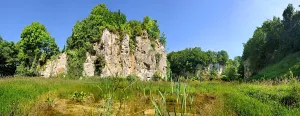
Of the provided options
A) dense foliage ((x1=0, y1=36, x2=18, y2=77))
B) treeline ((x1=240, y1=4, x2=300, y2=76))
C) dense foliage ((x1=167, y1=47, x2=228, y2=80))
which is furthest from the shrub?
dense foliage ((x1=167, y1=47, x2=228, y2=80))

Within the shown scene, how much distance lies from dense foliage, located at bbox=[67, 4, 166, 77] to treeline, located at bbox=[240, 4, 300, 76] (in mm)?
21399

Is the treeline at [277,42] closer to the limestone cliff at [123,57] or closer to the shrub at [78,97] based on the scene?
the limestone cliff at [123,57]

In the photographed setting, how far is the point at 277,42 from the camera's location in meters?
44.1

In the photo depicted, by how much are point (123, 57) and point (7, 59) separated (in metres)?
21.9

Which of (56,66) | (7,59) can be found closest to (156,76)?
(56,66)

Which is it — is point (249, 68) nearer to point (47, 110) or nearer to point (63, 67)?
point (63, 67)

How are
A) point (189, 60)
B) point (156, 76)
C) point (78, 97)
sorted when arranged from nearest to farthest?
point (78, 97), point (156, 76), point (189, 60)

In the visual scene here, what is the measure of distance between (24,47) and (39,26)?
4670mm

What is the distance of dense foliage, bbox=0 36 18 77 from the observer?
42.5 metres

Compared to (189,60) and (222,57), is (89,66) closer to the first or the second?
(189,60)

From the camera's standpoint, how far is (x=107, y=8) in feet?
133

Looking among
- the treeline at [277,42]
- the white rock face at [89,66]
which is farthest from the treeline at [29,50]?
the treeline at [277,42]

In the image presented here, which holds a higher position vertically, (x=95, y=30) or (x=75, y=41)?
(x=95, y=30)

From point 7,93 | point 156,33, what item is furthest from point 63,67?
point 7,93
